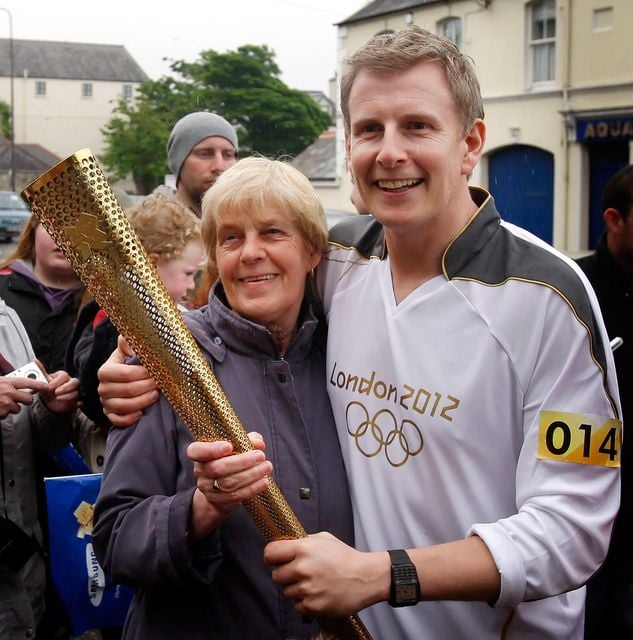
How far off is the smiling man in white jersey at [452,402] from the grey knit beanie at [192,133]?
2.68 metres

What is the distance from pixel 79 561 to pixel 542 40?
A: 21.1m

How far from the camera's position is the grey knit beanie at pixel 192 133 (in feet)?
15.7

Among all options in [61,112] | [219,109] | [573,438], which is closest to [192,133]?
[573,438]

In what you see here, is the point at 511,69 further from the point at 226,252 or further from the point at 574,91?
the point at 226,252

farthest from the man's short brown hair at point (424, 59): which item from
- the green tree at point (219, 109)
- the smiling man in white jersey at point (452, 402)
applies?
the green tree at point (219, 109)

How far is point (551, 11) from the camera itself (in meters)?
21.5

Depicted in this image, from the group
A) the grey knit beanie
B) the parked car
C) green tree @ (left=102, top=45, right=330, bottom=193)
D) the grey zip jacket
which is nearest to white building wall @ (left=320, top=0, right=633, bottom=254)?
the parked car

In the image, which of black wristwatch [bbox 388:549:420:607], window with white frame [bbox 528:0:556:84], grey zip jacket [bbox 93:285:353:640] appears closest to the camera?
black wristwatch [bbox 388:549:420:607]

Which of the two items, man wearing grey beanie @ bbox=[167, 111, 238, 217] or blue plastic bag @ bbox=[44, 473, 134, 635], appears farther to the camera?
man wearing grey beanie @ bbox=[167, 111, 238, 217]

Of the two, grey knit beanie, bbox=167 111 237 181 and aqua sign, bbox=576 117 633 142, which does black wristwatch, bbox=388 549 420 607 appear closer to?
grey knit beanie, bbox=167 111 237 181

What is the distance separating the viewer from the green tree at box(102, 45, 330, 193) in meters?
56.2

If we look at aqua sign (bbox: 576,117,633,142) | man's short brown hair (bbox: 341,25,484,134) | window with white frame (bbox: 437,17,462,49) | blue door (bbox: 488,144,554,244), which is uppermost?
window with white frame (bbox: 437,17,462,49)

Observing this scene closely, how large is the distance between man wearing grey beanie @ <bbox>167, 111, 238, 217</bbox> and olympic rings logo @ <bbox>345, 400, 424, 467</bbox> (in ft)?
9.05

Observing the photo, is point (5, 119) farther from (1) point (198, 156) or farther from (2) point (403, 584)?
(2) point (403, 584)
